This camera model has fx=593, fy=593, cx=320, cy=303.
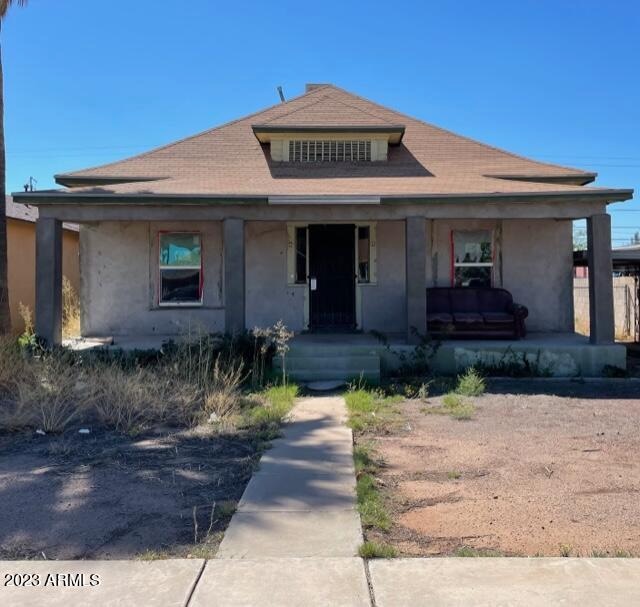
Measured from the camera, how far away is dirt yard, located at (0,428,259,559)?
12.6ft

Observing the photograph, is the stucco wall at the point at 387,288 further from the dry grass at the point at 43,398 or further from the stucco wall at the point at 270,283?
the dry grass at the point at 43,398

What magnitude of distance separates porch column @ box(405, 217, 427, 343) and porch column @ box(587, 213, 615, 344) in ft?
9.23

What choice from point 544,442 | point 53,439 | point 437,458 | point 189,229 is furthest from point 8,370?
point 544,442

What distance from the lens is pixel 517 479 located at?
5066 millimetres

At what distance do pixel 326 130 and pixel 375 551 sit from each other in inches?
420

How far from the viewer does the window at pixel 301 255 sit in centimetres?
1256

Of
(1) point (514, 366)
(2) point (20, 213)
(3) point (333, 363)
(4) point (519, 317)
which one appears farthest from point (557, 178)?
(2) point (20, 213)

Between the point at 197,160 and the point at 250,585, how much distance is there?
11208 millimetres

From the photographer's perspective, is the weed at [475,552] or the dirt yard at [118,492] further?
the dirt yard at [118,492]

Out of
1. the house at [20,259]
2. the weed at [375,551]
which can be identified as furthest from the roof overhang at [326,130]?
the weed at [375,551]

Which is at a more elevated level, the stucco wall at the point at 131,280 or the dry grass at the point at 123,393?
the stucco wall at the point at 131,280

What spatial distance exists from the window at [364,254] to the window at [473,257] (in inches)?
71.6

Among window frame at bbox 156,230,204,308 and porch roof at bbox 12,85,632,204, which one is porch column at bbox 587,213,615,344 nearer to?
porch roof at bbox 12,85,632,204

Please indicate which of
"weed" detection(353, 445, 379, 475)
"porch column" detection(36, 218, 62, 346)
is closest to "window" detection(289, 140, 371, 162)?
"porch column" detection(36, 218, 62, 346)
